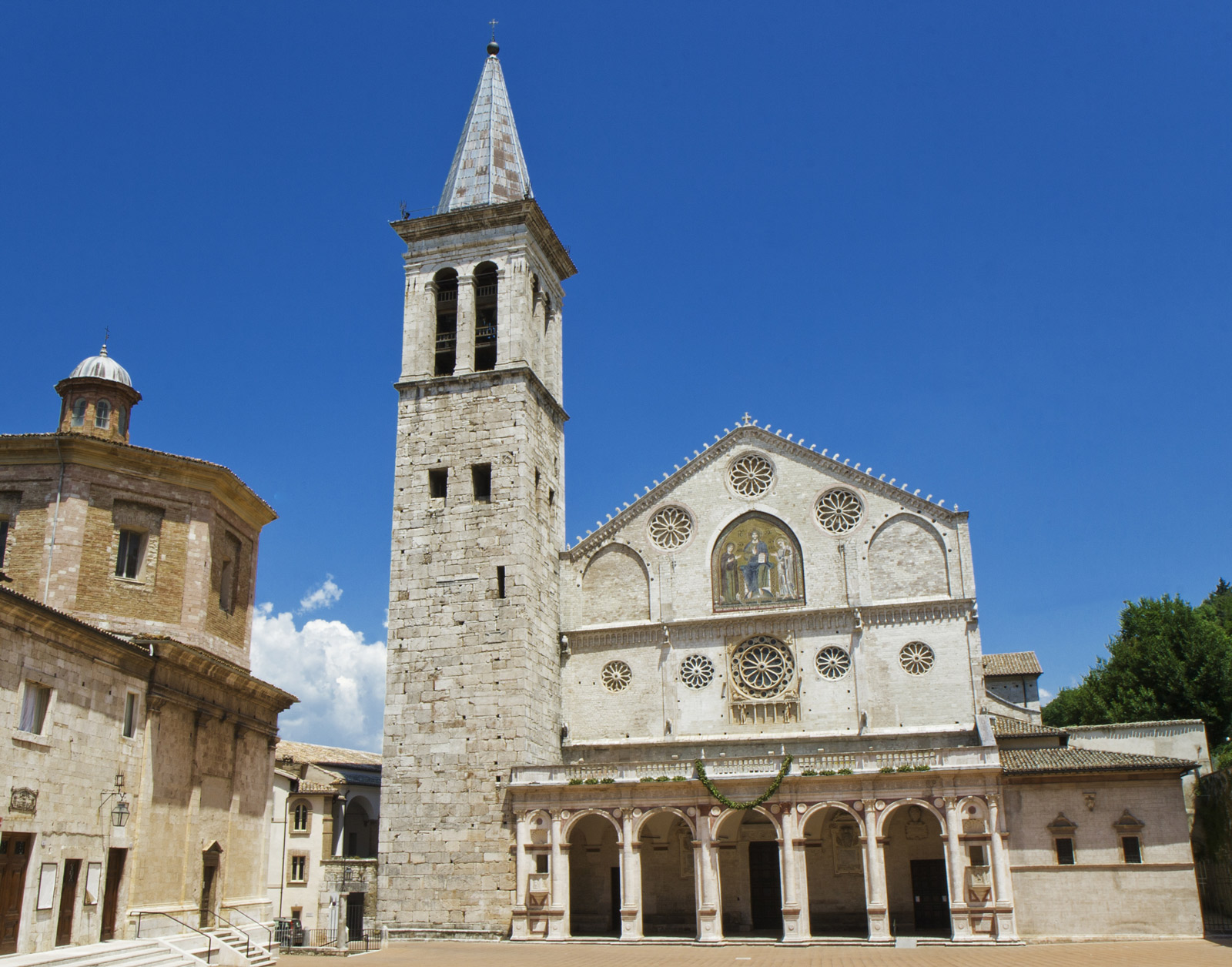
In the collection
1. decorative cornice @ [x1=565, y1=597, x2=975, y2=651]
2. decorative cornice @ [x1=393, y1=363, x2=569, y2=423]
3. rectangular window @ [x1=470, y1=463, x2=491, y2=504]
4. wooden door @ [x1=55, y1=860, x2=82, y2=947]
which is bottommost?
wooden door @ [x1=55, y1=860, x2=82, y2=947]

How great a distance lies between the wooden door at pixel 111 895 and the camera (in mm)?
22531

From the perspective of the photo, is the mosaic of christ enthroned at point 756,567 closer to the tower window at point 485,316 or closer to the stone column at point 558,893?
the stone column at point 558,893

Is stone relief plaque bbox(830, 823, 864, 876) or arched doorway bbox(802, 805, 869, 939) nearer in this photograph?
arched doorway bbox(802, 805, 869, 939)

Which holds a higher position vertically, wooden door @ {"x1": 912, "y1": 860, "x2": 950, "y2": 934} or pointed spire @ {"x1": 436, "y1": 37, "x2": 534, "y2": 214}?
pointed spire @ {"x1": 436, "y1": 37, "x2": 534, "y2": 214}

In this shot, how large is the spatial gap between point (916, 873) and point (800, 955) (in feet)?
22.7

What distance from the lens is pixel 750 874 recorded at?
109 ft

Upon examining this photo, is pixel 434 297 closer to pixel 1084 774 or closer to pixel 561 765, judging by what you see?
pixel 561 765

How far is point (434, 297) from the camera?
3922 centimetres

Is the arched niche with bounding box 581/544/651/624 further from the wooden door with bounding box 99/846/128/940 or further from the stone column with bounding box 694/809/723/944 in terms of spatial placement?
the wooden door with bounding box 99/846/128/940

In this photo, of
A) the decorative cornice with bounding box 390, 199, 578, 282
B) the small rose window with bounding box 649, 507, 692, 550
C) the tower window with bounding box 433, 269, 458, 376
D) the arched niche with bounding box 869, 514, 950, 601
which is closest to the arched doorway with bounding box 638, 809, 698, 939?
the small rose window with bounding box 649, 507, 692, 550

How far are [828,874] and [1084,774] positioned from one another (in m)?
7.84

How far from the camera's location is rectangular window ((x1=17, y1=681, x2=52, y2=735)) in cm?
2016

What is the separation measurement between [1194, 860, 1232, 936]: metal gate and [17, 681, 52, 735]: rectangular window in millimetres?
29091

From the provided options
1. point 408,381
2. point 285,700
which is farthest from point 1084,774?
point 408,381
